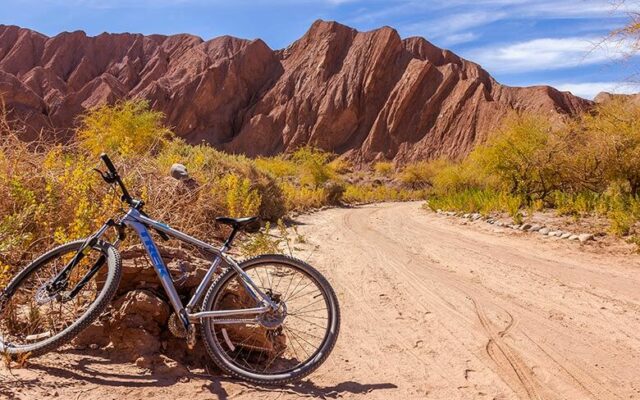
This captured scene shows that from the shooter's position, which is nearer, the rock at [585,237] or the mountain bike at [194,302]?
the mountain bike at [194,302]

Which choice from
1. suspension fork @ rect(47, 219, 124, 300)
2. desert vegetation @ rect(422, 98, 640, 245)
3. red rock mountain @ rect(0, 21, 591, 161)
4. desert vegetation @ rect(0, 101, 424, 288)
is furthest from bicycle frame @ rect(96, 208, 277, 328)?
red rock mountain @ rect(0, 21, 591, 161)

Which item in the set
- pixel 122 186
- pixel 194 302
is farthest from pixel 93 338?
pixel 122 186

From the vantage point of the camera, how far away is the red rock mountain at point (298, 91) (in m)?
62.7

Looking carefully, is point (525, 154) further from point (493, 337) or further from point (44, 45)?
point (44, 45)

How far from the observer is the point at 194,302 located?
133 inches

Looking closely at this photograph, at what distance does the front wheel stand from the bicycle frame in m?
0.05

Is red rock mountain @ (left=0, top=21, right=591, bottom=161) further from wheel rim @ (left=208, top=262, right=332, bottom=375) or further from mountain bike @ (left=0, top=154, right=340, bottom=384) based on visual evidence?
mountain bike @ (left=0, top=154, right=340, bottom=384)

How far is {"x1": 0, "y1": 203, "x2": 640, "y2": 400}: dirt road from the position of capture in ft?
10.8

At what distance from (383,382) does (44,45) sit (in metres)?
97.3

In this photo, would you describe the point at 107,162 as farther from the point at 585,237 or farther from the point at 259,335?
the point at 585,237

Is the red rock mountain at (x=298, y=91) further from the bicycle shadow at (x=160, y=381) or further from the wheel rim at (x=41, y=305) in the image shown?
the wheel rim at (x=41, y=305)

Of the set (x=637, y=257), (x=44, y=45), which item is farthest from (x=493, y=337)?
(x=44, y=45)

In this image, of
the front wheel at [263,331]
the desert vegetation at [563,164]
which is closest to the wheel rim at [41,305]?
the front wheel at [263,331]

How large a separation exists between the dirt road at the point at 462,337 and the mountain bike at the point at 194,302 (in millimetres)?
198
